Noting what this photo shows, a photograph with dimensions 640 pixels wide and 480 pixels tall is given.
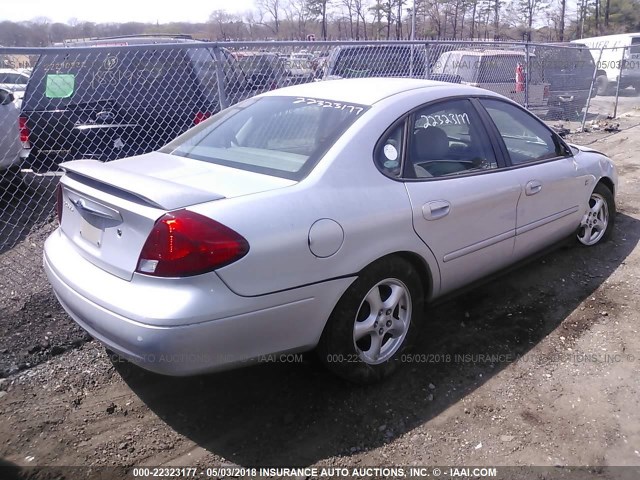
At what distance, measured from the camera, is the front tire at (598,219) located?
484cm

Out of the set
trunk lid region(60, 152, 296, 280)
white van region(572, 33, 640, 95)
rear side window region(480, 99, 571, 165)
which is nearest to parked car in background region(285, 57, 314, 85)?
rear side window region(480, 99, 571, 165)

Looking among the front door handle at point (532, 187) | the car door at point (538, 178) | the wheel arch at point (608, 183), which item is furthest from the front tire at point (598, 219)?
the front door handle at point (532, 187)

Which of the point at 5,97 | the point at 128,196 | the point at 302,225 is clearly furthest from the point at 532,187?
the point at 5,97

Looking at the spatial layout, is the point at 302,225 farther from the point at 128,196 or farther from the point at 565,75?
the point at 565,75

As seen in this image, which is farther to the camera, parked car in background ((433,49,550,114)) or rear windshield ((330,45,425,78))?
parked car in background ((433,49,550,114))

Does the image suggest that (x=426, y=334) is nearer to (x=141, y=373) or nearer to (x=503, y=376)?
(x=503, y=376)

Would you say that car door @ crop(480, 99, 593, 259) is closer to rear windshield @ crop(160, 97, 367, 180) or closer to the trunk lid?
rear windshield @ crop(160, 97, 367, 180)

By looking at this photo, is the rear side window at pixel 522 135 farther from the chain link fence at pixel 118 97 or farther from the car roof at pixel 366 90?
the chain link fence at pixel 118 97

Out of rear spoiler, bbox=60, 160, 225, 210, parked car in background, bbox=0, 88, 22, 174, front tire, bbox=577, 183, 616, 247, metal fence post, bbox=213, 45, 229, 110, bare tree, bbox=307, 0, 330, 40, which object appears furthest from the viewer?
bare tree, bbox=307, 0, 330, 40

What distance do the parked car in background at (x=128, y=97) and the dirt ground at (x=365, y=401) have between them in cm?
205

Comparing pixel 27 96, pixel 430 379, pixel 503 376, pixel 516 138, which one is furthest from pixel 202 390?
pixel 27 96

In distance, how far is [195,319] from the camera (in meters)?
2.31

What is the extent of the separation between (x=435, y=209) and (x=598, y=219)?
2598 mm

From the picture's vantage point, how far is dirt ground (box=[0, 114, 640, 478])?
2635 mm
